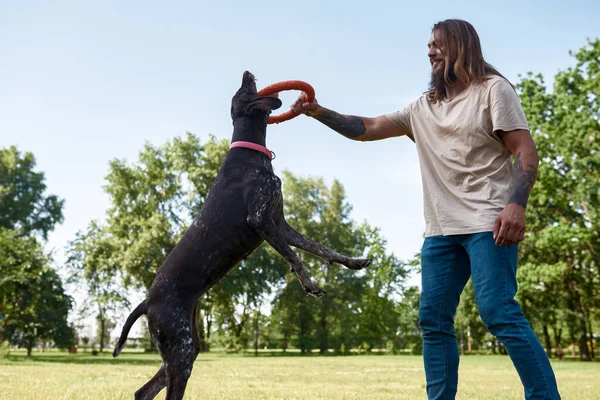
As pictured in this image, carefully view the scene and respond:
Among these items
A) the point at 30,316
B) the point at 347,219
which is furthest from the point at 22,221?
the point at 347,219

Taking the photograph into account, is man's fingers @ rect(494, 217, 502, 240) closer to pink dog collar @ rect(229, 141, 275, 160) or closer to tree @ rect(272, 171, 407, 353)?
pink dog collar @ rect(229, 141, 275, 160)

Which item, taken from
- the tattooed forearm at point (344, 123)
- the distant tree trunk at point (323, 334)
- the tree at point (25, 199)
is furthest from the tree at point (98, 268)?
the tattooed forearm at point (344, 123)

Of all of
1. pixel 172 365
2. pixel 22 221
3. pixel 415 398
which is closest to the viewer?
pixel 172 365

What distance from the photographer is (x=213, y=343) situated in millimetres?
46219

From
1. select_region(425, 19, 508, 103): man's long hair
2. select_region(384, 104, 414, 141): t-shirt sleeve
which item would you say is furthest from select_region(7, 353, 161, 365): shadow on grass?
select_region(425, 19, 508, 103): man's long hair

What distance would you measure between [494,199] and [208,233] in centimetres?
170

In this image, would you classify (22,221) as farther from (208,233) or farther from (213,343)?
(208,233)

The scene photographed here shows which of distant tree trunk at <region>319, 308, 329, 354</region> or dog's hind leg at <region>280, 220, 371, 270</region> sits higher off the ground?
dog's hind leg at <region>280, 220, 371, 270</region>

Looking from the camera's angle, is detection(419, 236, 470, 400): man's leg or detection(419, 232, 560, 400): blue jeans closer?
detection(419, 232, 560, 400): blue jeans

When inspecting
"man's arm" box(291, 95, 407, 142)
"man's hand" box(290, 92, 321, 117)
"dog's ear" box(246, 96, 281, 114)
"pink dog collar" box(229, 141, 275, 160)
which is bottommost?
"pink dog collar" box(229, 141, 275, 160)

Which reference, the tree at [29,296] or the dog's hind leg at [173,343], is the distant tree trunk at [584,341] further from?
the dog's hind leg at [173,343]

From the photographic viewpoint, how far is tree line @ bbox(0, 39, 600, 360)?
25344mm

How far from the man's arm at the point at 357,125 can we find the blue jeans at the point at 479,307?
96 centimetres

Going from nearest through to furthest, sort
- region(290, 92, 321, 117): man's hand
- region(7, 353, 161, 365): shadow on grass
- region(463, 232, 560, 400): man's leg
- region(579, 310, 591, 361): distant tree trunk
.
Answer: region(463, 232, 560, 400): man's leg → region(290, 92, 321, 117): man's hand → region(7, 353, 161, 365): shadow on grass → region(579, 310, 591, 361): distant tree trunk
